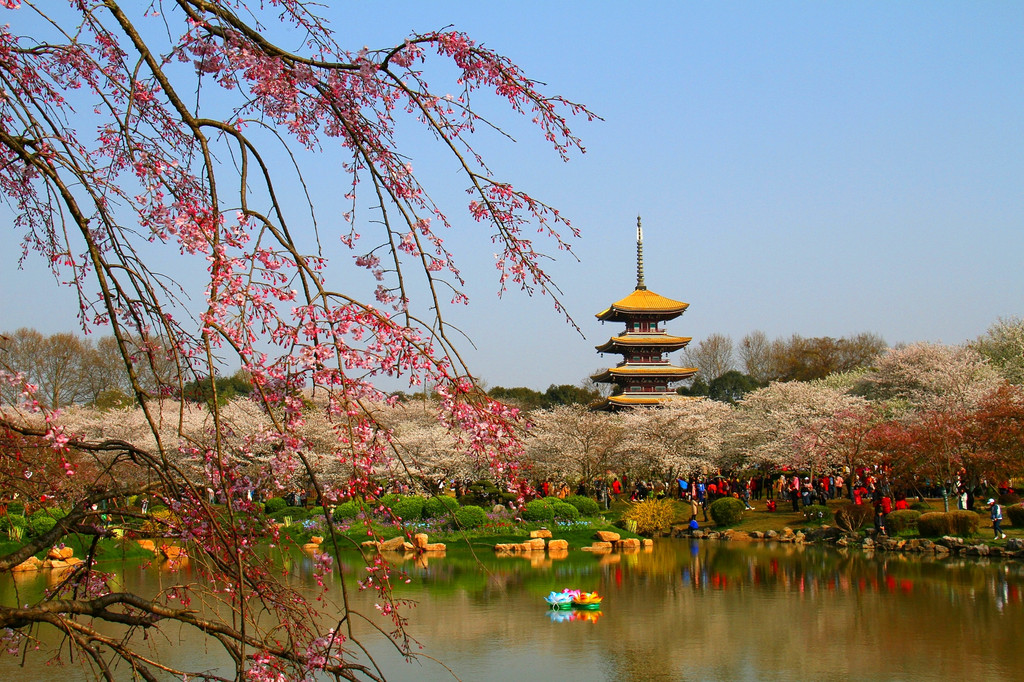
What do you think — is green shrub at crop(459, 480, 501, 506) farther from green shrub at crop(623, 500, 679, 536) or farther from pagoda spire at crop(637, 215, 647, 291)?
pagoda spire at crop(637, 215, 647, 291)

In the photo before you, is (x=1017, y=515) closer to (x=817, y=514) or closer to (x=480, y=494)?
(x=817, y=514)

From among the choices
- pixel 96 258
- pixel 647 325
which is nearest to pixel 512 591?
pixel 96 258

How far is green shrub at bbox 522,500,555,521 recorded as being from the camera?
71.3 ft

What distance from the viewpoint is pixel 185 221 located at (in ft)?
8.73

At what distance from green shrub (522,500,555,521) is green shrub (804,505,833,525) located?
6.84 meters

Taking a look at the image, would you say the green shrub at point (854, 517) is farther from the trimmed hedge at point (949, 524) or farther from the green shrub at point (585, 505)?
the green shrub at point (585, 505)

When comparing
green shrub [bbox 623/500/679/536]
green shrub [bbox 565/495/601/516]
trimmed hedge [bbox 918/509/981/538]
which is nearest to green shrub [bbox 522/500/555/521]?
green shrub [bbox 565/495/601/516]

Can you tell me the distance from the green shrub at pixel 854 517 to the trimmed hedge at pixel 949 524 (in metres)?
1.54

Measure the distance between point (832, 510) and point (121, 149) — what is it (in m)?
23.2

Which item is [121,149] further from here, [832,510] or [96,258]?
[832,510]

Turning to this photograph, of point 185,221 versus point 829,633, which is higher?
point 185,221

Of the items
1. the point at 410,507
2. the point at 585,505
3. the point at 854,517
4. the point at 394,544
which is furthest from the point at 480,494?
the point at 854,517

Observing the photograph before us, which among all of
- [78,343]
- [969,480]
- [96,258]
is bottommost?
[969,480]

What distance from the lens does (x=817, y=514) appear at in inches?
896
